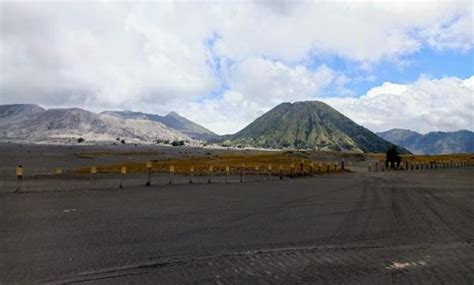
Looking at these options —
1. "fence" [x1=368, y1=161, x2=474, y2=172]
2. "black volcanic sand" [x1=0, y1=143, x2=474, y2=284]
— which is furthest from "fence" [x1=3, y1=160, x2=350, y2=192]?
"fence" [x1=368, y1=161, x2=474, y2=172]

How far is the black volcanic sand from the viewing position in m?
10.5

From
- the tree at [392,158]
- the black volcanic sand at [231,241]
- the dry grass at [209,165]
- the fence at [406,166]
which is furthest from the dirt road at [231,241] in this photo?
the tree at [392,158]

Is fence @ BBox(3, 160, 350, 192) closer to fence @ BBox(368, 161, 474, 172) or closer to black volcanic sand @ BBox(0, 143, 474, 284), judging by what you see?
black volcanic sand @ BBox(0, 143, 474, 284)

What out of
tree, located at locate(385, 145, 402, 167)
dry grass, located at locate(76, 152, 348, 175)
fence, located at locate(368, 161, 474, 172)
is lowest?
dry grass, located at locate(76, 152, 348, 175)

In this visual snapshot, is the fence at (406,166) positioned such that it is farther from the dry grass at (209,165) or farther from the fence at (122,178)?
the fence at (122,178)

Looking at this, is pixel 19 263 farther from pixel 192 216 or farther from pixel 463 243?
pixel 463 243

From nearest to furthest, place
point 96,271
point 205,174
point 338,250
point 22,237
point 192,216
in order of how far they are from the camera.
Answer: point 96,271 < point 338,250 < point 22,237 < point 192,216 < point 205,174

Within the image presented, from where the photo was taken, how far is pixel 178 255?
12312mm

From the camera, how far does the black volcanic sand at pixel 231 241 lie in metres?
10.5

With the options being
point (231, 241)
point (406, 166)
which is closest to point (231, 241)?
point (231, 241)

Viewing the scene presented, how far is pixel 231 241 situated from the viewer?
14359 mm

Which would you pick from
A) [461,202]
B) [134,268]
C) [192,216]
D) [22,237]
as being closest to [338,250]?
[134,268]

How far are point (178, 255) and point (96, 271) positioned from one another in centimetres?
236

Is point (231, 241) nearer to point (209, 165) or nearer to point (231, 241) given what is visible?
point (231, 241)
